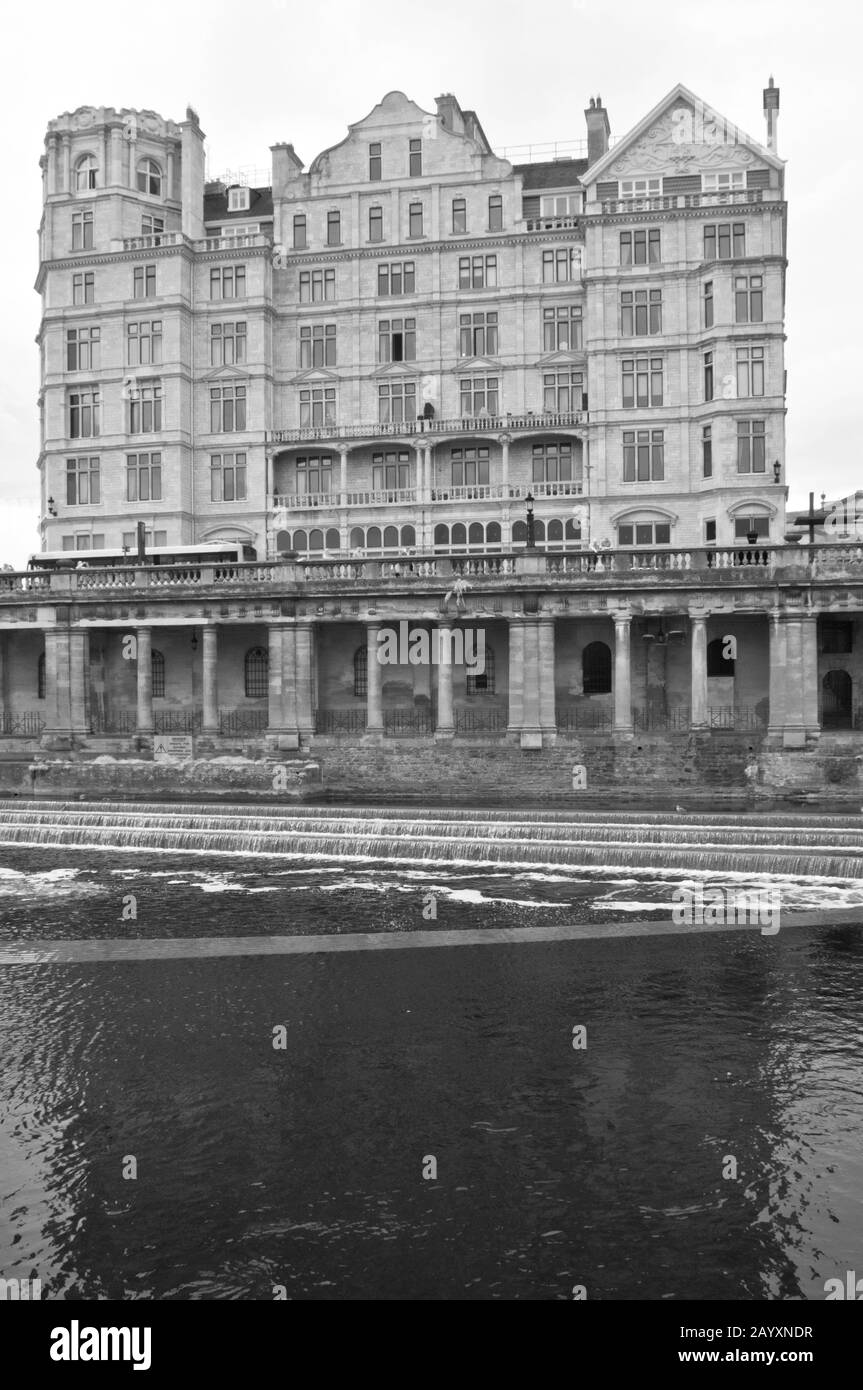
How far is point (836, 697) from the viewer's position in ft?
141

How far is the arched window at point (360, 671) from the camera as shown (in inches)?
1858

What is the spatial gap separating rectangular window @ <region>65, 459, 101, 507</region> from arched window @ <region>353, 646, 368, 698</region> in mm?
A: 21916

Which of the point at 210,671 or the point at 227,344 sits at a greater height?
A: the point at 227,344

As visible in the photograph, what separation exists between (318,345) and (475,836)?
39.1 metres

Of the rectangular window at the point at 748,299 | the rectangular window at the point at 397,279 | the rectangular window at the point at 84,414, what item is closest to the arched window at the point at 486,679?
the rectangular window at the point at 748,299

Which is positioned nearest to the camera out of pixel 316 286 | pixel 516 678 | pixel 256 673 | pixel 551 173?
pixel 516 678

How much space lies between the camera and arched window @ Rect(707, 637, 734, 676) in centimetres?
4400

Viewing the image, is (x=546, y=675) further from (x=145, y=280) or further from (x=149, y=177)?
(x=149, y=177)

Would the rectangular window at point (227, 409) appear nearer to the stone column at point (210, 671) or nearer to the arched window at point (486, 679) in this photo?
the stone column at point (210, 671)

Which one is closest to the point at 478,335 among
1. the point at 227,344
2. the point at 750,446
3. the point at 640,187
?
the point at 640,187

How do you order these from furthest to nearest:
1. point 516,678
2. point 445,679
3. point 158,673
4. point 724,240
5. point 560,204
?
point 560,204, point 724,240, point 158,673, point 445,679, point 516,678

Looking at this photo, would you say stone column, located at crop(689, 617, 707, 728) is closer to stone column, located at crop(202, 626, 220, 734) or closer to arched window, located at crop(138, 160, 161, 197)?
stone column, located at crop(202, 626, 220, 734)

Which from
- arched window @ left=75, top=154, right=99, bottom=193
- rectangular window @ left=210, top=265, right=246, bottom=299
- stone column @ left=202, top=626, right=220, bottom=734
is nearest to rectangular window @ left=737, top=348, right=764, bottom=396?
rectangular window @ left=210, top=265, right=246, bottom=299
